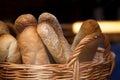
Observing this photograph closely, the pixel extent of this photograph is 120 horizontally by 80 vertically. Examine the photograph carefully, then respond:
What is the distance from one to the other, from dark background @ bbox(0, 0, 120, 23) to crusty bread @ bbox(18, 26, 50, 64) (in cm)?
159

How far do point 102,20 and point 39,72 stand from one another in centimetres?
169

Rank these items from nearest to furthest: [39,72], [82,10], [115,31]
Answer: [39,72] → [115,31] → [82,10]

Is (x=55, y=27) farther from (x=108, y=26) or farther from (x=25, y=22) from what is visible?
(x=108, y=26)

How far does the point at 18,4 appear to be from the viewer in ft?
7.14

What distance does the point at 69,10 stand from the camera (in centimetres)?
227

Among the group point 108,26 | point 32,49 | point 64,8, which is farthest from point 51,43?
point 64,8

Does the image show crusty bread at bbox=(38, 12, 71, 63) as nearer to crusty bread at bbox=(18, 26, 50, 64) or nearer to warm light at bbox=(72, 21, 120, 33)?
crusty bread at bbox=(18, 26, 50, 64)

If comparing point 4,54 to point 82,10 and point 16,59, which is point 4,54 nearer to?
point 16,59

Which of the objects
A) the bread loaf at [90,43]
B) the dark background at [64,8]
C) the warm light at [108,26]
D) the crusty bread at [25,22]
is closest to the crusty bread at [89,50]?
the bread loaf at [90,43]

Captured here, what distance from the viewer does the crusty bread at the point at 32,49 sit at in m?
0.60

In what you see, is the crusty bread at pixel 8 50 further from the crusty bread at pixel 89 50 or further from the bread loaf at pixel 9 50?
the crusty bread at pixel 89 50

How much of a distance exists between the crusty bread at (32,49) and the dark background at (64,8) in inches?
62.7

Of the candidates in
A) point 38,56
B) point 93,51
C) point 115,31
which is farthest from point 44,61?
point 115,31

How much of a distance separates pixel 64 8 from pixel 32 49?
1.72 meters
